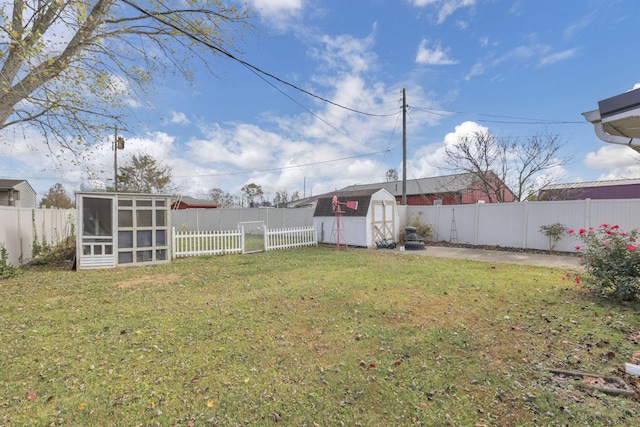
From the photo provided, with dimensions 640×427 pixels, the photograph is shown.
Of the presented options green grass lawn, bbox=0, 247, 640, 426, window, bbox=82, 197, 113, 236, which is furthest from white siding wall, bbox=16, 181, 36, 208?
green grass lawn, bbox=0, 247, 640, 426

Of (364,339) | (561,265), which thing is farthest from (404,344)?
(561,265)

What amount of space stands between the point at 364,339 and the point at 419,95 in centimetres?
1356

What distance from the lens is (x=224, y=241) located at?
10203 millimetres

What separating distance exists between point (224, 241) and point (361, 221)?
546 centimetres

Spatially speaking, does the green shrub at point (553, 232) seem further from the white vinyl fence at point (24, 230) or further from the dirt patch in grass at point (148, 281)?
the white vinyl fence at point (24, 230)

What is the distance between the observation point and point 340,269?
7.26 metres

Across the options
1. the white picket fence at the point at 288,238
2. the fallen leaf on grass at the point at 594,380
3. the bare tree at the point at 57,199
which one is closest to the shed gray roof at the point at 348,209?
the white picket fence at the point at 288,238

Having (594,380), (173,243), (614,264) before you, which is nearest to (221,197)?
(173,243)

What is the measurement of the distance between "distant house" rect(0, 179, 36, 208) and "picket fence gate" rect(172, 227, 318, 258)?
51.2ft

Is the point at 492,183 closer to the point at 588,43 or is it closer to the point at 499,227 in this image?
the point at 499,227

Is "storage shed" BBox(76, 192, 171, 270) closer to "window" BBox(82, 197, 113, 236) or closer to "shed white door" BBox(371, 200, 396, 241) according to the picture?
"window" BBox(82, 197, 113, 236)

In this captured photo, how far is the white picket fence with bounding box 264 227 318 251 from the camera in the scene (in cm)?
1119

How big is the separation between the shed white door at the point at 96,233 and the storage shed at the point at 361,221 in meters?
7.66

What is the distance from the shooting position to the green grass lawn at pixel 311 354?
2.08 m
